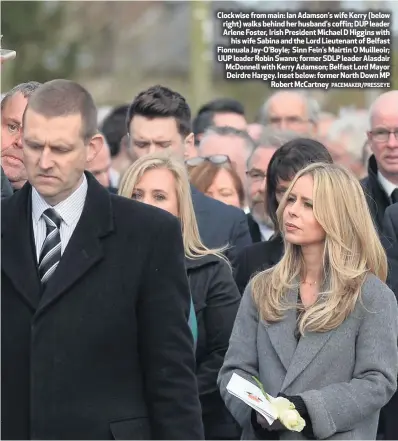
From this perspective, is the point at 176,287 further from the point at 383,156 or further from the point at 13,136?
the point at 383,156

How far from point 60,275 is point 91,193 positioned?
0.33 m

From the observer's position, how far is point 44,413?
4.18 meters

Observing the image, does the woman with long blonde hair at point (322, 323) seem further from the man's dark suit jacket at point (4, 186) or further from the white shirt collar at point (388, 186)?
the white shirt collar at point (388, 186)

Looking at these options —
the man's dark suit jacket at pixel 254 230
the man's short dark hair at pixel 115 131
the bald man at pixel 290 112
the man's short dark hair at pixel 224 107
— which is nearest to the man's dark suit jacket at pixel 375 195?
the man's dark suit jacket at pixel 254 230

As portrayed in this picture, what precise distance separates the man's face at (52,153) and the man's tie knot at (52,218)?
3 cm


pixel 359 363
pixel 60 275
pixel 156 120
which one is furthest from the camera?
pixel 156 120

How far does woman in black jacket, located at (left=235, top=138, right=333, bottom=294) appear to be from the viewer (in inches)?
250

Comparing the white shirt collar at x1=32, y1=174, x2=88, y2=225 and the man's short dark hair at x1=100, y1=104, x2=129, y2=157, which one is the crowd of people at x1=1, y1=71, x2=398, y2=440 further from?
the man's short dark hair at x1=100, y1=104, x2=129, y2=157

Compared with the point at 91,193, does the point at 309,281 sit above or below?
below

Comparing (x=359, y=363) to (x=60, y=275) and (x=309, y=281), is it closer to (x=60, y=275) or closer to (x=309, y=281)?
(x=309, y=281)

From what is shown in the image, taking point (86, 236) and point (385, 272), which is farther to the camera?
point (385, 272)

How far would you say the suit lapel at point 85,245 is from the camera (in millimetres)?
4164

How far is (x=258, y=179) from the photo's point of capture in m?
7.87

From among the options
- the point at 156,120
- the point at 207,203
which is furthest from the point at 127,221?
the point at 156,120
